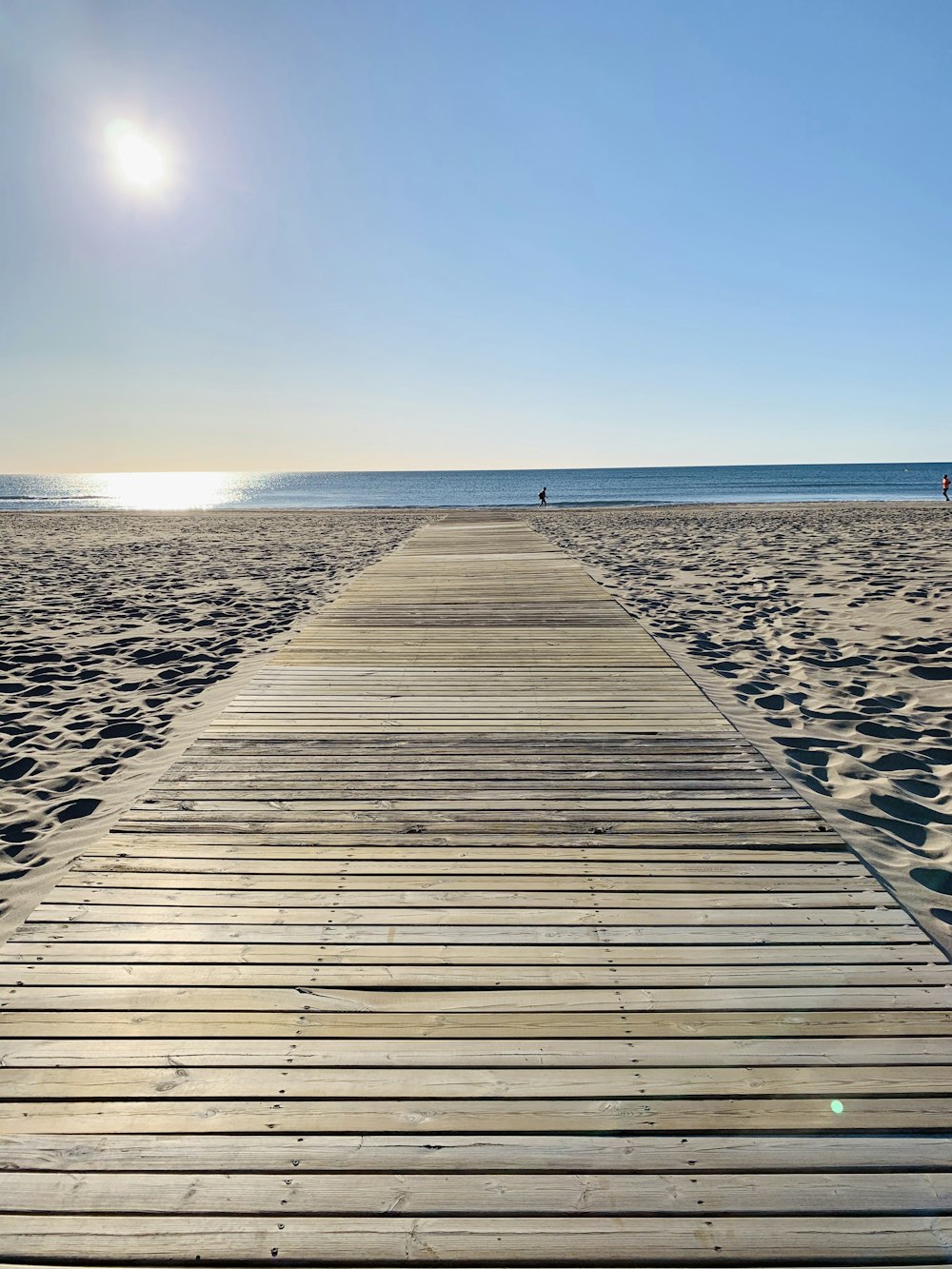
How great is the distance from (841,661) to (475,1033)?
520 centimetres

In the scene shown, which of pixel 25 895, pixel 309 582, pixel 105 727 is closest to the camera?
pixel 25 895

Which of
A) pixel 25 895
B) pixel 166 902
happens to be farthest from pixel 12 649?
pixel 166 902

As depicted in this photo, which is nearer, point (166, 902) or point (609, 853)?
point (166, 902)

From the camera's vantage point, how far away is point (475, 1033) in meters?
2.03

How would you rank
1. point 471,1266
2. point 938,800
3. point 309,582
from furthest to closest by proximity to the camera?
point 309,582 < point 938,800 < point 471,1266

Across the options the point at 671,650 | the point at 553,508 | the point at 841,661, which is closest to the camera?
the point at 841,661

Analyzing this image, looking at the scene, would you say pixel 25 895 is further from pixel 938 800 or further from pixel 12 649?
pixel 12 649

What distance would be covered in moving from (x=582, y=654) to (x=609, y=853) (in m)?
3.10

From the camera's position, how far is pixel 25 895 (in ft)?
9.46

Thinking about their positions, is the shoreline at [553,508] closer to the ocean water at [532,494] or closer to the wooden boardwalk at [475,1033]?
the ocean water at [532,494]

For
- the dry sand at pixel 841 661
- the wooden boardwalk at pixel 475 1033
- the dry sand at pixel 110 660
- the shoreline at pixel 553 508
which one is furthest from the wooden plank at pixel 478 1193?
the shoreline at pixel 553 508

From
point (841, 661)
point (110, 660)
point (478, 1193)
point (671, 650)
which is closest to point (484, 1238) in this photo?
point (478, 1193)

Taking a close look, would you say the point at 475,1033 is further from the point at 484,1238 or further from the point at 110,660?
the point at 110,660

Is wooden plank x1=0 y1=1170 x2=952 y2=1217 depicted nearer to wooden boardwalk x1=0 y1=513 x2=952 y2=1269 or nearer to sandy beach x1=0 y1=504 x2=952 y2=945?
wooden boardwalk x1=0 y1=513 x2=952 y2=1269
